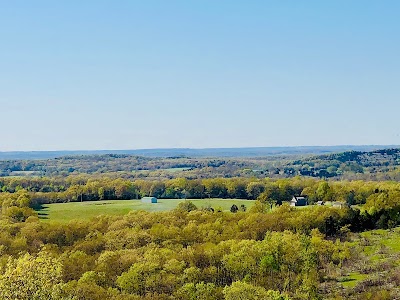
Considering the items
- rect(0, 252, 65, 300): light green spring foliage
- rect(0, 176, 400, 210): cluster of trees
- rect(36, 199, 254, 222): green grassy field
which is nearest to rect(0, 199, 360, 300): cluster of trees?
rect(0, 252, 65, 300): light green spring foliage

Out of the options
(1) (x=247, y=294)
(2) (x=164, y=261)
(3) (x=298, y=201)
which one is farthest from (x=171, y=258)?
(3) (x=298, y=201)

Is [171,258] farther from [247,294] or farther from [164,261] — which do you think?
[247,294]

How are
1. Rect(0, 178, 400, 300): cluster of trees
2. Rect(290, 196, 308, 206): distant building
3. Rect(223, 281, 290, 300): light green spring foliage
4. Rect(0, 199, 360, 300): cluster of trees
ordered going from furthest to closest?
1. Rect(290, 196, 308, 206): distant building
2. Rect(223, 281, 290, 300): light green spring foliage
3. Rect(0, 178, 400, 300): cluster of trees
4. Rect(0, 199, 360, 300): cluster of trees

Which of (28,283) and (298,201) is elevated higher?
(28,283)

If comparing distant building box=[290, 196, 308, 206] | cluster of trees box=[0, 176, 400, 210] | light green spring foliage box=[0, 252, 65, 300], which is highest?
light green spring foliage box=[0, 252, 65, 300]

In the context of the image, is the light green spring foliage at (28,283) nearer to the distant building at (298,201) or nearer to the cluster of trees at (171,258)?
the cluster of trees at (171,258)

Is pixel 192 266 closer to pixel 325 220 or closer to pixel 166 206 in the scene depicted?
pixel 325 220

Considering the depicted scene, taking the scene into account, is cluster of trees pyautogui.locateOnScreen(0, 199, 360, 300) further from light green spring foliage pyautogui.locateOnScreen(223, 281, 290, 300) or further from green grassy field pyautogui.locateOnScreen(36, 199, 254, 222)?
green grassy field pyautogui.locateOnScreen(36, 199, 254, 222)

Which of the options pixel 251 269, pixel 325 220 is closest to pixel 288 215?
pixel 325 220
